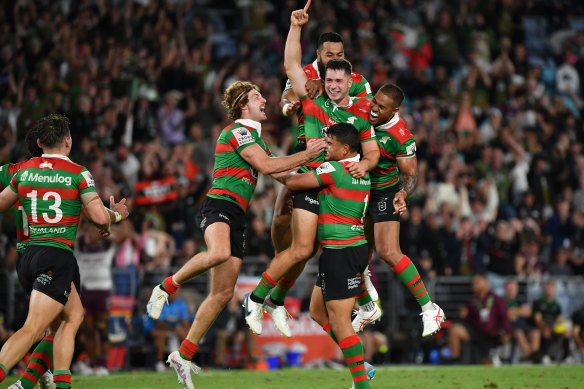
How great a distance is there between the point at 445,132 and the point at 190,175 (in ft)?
23.4

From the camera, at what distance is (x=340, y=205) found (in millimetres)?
10109

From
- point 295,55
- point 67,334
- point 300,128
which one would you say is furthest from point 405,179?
point 67,334

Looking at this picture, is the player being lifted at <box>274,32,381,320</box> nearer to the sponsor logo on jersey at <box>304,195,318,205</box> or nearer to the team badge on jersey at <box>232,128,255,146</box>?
the team badge on jersey at <box>232,128,255,146</box>

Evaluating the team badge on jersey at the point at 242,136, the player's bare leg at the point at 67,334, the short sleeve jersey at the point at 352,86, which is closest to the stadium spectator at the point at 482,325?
the short sleeve jersey at the point at 352,86

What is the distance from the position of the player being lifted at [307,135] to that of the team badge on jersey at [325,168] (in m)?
0.39

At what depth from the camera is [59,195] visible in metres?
9.51

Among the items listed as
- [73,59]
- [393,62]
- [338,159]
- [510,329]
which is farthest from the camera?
[393,62]

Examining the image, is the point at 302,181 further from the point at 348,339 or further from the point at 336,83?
the point at 348,339

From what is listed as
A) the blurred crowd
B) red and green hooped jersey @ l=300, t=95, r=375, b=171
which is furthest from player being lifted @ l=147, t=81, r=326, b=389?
the blurred crowd

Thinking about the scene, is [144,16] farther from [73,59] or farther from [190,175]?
[190,175]

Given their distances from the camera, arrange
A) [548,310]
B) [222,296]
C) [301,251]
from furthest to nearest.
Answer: [548,310] → [222,296] → [301,251]

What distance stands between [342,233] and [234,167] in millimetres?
1701

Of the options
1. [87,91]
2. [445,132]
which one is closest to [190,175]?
[87,91]

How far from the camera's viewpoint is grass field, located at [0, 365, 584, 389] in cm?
1206
